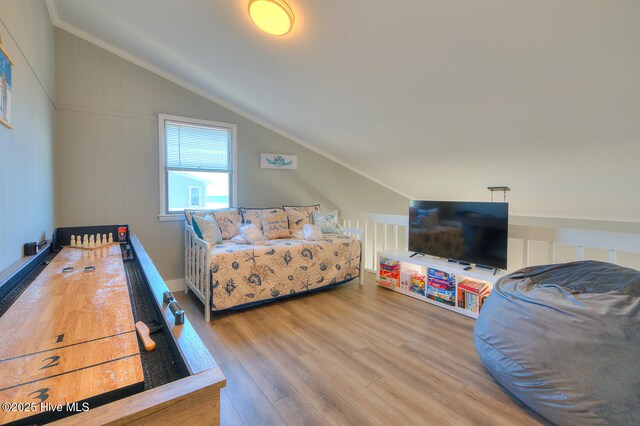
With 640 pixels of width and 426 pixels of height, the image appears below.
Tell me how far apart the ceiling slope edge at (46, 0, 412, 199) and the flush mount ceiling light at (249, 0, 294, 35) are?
178cm

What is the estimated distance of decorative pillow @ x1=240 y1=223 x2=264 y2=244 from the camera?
10.4 feet

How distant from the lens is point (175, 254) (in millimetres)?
3459

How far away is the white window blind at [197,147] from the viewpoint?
341cm

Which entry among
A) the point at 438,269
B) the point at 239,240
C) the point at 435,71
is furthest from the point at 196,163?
the point at 438,269

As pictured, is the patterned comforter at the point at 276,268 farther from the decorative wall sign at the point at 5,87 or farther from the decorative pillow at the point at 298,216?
the decorative wall sign at the point at 5,87

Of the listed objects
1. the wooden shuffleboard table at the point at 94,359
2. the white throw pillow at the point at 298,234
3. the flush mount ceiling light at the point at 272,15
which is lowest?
the wooden shuffleboard table at the point at 94,359

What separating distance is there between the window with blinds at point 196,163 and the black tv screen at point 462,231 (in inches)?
94.8

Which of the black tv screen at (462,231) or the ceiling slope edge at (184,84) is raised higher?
the ceiling slope edge at (184,84)

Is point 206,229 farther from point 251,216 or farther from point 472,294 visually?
point 472,294

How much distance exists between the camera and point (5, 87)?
4.66 ft

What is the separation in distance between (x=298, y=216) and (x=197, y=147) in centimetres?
153

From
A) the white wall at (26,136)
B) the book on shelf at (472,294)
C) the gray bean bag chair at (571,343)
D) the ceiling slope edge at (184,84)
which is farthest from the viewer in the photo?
the ceiling slope edge at (184,84)

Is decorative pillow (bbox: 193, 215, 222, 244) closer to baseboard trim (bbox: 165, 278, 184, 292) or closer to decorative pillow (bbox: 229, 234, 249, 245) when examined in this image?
decorative pillow (bbox: 229, 234, 249, 245)

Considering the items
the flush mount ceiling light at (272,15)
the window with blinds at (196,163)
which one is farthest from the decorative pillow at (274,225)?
the flush mount ceiling light at (272,15)
